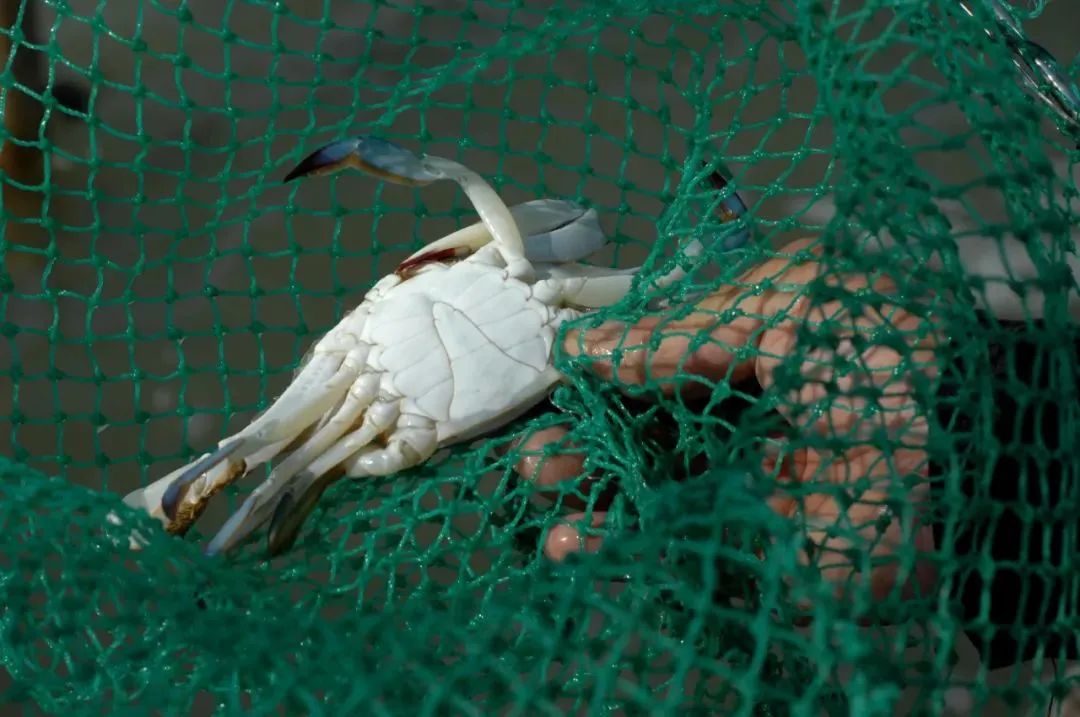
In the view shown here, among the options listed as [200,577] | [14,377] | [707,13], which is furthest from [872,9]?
[14,377]

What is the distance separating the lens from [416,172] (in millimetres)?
1378

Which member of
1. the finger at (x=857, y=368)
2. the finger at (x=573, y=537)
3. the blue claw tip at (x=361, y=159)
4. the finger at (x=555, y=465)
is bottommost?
the finger at (x=573, y=537)

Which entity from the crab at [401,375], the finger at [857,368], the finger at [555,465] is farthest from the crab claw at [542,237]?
the finger at [857,368]

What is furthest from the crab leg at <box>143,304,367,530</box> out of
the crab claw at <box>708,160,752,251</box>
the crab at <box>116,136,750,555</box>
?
the crab claw at <box>708,160,752,251</box>

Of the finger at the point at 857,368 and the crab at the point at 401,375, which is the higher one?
the finger at the point at 857,368

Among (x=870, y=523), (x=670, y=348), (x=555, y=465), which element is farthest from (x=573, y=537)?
(x=870, y=523)

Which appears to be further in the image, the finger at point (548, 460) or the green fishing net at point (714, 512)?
the finger at point (548, 460)

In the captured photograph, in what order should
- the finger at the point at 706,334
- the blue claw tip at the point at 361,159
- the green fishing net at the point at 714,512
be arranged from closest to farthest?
the green fishing net at the point at 714,512, the finger at the point at 706,334, the blue claw tip at the point at 361,159

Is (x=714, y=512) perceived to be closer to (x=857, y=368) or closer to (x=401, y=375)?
(x=857, y=368)

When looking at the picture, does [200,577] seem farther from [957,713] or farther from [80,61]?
[80,61]

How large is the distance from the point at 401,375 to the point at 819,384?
1.71 ft

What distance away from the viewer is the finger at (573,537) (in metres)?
1.20

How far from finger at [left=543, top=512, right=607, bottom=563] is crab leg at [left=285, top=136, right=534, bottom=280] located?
308mm

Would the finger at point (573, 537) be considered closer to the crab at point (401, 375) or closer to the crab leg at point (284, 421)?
the crab at point (401, 375)
